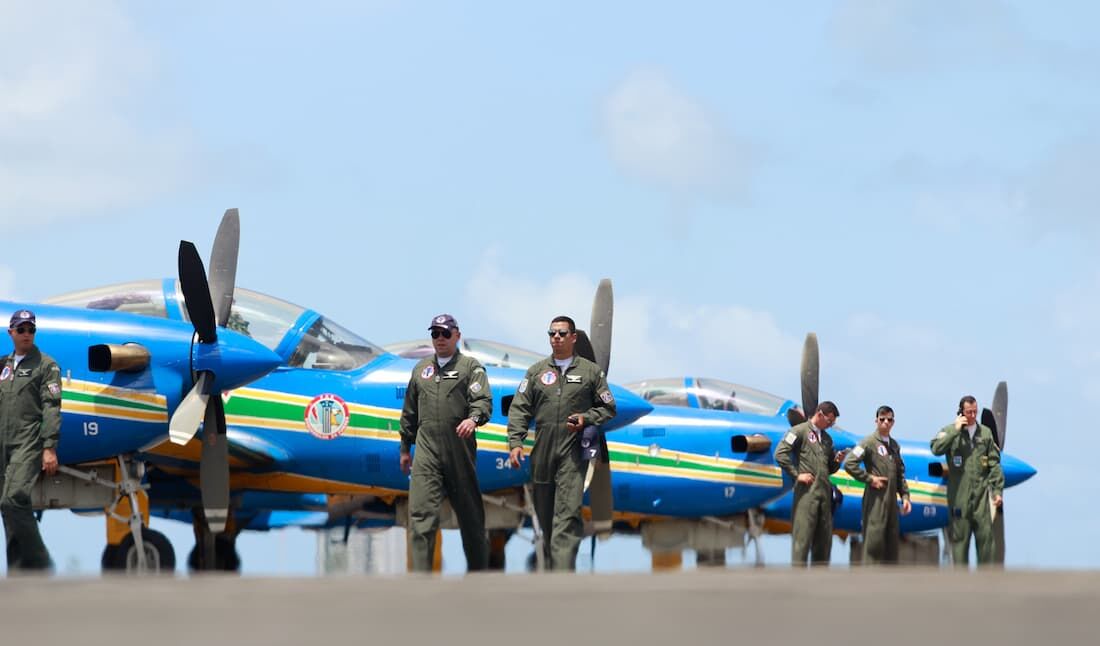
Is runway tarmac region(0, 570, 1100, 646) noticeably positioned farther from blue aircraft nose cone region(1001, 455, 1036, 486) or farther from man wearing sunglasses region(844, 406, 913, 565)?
blue aircraft nose cone region(1001, 455, 1036, 486)

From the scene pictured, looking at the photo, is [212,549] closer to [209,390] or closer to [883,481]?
[209,390]

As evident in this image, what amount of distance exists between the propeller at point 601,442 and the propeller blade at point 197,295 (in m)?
3.59

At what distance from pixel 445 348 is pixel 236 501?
5.45 meters

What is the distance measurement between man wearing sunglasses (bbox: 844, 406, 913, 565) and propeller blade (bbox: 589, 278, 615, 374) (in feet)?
8.95

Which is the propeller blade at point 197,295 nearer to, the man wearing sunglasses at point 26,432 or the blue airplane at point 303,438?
the blue airplane at point 303,438

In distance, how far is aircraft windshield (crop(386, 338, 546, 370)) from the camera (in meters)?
16.4

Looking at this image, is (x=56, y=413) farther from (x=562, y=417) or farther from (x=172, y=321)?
(x=562, y=417)

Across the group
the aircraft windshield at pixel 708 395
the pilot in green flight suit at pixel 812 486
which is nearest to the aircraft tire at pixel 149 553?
the pilot in green flight suit at pixel 812 486

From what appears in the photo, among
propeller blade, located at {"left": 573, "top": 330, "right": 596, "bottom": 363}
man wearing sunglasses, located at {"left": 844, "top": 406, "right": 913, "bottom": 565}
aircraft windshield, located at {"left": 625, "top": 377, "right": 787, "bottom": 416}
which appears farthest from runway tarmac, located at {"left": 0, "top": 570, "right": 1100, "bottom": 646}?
aircraft windshield, located at {"left": 625, "top": 377, "right": 787, "bottom": 416}

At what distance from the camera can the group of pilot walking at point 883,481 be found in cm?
1502

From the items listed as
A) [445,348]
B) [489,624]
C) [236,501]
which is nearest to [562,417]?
[445,348]

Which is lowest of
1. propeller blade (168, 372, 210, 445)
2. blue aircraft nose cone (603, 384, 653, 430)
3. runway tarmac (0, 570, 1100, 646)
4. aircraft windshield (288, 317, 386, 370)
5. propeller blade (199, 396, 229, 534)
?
runway tarmac (0, 570, 1100, 646)

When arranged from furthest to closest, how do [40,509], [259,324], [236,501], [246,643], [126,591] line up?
[236,501], [259,324], [40,509], [126,591], [246,643]

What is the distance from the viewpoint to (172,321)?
1264 cm
